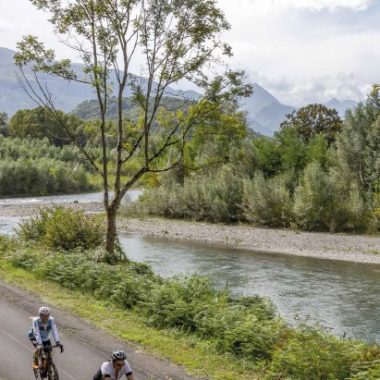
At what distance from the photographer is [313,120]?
7706 cm

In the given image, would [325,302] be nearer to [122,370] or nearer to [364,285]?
[364,285]

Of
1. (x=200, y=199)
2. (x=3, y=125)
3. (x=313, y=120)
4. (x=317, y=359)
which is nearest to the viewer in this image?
(x=317, y=359)

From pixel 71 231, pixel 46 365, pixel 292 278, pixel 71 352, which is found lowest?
pixel 292 278

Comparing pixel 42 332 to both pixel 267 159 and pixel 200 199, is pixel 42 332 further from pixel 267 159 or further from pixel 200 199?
pixel 267 159

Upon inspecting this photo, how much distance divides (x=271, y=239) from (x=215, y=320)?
32.4 meters

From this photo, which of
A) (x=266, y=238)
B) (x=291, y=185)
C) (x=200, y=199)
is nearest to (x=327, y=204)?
(x=266, y=238)

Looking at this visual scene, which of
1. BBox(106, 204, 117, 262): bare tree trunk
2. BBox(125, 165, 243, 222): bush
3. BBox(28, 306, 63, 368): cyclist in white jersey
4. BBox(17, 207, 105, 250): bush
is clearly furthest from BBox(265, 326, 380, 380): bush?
BBox(125, 165, 243, 222): bush

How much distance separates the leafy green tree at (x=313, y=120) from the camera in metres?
75.4

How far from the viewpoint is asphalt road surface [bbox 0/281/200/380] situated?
12625mm

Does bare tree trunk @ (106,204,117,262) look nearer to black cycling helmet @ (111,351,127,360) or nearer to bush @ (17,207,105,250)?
bush @ (17,207,105,250)

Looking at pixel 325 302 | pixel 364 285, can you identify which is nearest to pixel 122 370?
pixel 325 302

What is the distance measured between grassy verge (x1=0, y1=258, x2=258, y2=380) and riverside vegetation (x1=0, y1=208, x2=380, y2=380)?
0.10 meters

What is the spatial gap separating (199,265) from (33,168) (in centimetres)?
6070

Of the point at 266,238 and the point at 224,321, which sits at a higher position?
the point at 266,238
